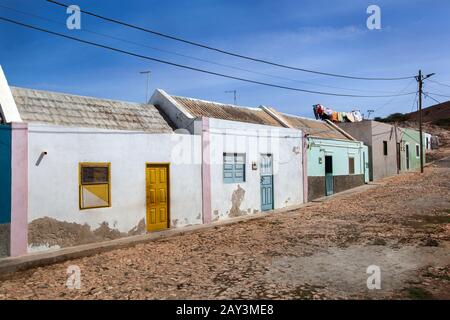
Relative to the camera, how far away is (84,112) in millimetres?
11305

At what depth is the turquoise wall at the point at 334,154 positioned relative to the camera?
66.1 ft

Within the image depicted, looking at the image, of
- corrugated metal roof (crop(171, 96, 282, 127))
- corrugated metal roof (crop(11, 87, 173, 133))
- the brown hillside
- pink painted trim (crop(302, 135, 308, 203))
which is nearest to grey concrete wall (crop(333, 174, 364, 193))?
pink painted trim (crop(302, 135, 308, 203))

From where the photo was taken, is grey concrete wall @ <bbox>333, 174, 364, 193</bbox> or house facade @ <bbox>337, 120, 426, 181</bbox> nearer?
grey concrete wall @ <bbox>333, 174, 364, 193</bbox>

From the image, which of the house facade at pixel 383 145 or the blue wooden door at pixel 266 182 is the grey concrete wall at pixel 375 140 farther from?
the blue wooden door at pixel 266 182

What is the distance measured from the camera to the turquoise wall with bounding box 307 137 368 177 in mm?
20156

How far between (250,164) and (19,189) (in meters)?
8.78

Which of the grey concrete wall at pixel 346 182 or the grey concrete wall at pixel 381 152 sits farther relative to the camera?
the grey concrete wall at pixel 381 152

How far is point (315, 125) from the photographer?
24953mm

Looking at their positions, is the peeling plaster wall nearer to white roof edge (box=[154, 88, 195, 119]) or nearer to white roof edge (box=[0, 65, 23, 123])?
white roof edge (box=[154, 88, 195, 119])

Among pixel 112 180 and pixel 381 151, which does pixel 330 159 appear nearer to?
pixel 381 151

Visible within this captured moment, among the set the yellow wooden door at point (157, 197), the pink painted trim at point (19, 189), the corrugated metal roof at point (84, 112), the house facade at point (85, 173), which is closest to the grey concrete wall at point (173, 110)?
the corrugated metal roof at point (84, 112)

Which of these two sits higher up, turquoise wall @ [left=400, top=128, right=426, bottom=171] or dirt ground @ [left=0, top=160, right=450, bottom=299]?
turquoise wall @ [left=400, top=128, right=426, bottom=171]
